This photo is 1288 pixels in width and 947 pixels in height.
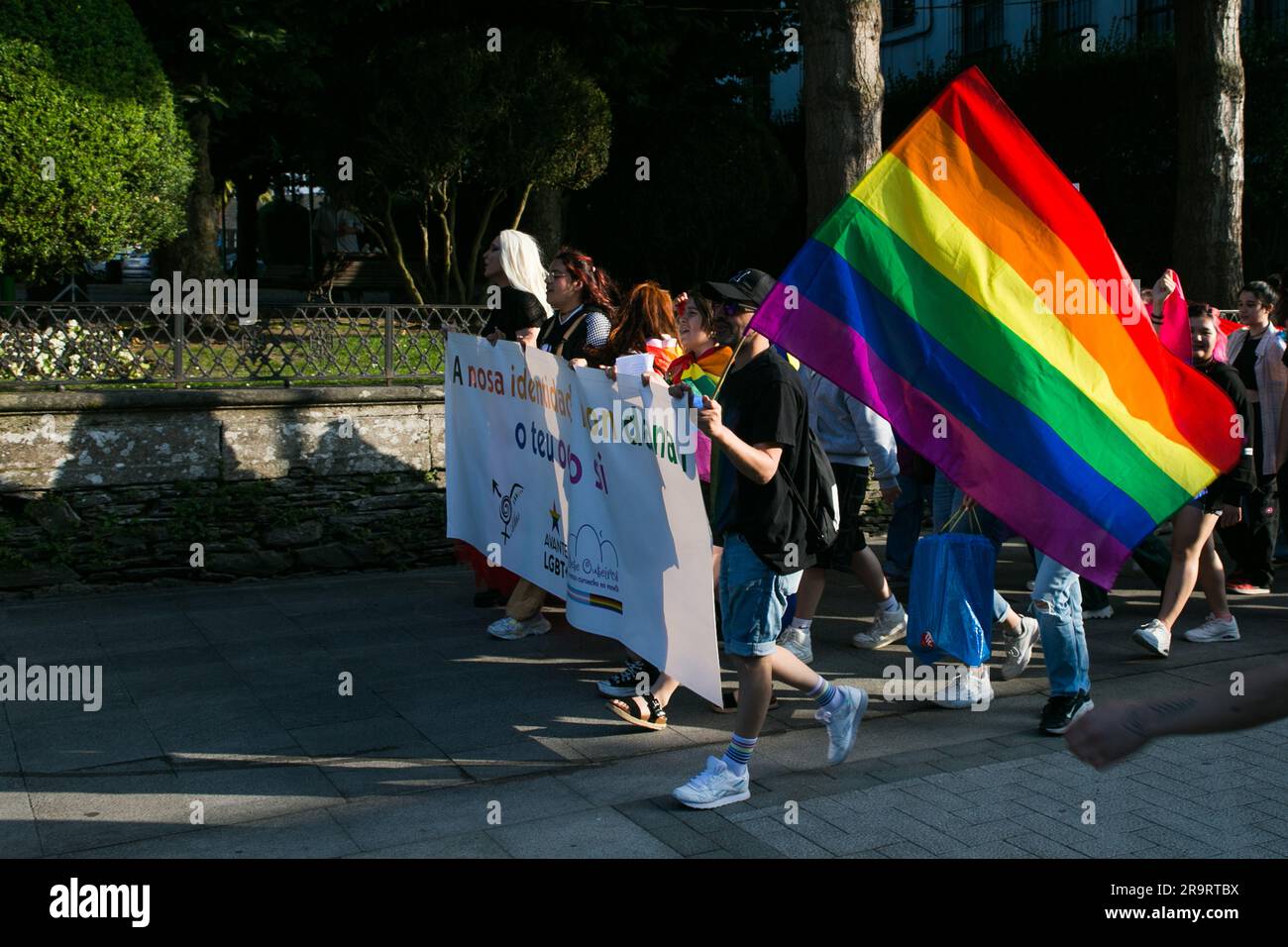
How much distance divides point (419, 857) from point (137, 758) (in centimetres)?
172

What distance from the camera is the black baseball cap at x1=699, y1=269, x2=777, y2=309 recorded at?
5.22 metres

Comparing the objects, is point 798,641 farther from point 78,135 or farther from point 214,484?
point 78,135

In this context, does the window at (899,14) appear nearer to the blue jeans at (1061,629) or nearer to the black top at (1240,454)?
the black top at (1240,454)

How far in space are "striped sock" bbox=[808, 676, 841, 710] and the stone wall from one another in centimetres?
506

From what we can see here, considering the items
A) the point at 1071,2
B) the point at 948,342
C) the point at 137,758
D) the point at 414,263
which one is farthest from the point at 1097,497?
the point at 1071,2

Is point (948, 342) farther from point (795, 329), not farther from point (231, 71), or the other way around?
point (231, 71)

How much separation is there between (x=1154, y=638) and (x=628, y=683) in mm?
2821

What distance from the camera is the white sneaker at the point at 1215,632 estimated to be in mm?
7555

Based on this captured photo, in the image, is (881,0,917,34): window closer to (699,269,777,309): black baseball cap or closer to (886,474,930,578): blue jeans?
(886,474,930,578): blue jeans

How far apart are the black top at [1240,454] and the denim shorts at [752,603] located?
3.19 metres

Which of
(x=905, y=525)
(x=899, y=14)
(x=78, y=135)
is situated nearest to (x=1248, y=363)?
(x=905, y=525)

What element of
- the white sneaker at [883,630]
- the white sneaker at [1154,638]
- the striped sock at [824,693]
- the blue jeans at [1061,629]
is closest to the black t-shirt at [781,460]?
the striped sock at [824,693]

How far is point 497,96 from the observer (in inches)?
557

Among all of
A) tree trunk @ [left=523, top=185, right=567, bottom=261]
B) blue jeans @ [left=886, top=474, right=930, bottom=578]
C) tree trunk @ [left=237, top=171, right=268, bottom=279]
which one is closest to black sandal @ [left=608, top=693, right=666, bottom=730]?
blue jeans @ [left=886, top=474, right=930, bottom=578]
